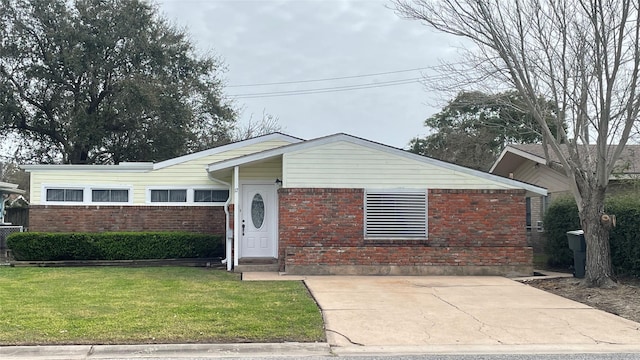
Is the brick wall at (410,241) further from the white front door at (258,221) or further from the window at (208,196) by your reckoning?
the window at (208,196)

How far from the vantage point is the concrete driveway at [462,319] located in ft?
24.0

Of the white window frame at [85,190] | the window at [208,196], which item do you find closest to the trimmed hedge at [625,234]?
the window at [208,196]

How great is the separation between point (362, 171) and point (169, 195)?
6860 mm

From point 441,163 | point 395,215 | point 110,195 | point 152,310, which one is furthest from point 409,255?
point 110,195

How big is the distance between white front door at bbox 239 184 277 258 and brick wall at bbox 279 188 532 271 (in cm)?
184

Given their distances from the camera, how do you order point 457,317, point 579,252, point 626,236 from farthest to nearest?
point 579,252, point 626,236, point 457,317

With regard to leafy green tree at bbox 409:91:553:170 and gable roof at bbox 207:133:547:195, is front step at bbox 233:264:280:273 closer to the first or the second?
gable roof at bbox 207:133:547:195

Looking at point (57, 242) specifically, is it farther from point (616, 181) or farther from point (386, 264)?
point (616, 181)

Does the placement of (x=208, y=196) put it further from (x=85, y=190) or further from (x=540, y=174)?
(x=540, y=174)

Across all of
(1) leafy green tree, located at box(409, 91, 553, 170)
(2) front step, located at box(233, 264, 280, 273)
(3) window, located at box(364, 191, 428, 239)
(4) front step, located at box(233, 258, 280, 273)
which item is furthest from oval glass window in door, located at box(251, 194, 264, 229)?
(1) leafy green tree, located at box(409, 91, 553, 170)

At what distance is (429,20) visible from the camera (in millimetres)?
12625

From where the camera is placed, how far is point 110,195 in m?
17.5

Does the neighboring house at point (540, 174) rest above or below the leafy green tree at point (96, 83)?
below

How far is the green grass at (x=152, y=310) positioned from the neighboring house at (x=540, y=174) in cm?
1065
